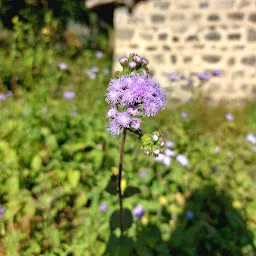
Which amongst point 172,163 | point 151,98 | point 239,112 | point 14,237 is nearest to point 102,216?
point 14,237

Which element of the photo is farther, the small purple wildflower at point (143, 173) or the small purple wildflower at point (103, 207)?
the small purple wildflower at point (143, 173)

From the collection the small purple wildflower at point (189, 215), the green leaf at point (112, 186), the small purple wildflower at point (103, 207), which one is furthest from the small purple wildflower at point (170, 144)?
the green leaf at point (112, 186)

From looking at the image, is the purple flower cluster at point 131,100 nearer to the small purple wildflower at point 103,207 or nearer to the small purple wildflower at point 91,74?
the small purple wildflower at point 103,207

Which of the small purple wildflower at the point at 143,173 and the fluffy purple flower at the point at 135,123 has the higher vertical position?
the fluffy purple flower at the point at 135,123

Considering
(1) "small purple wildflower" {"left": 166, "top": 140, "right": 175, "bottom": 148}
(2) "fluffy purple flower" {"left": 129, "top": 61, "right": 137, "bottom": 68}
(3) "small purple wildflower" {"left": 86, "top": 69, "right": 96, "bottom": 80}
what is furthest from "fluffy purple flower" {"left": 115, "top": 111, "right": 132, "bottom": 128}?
(3) "small purple wildflower" {"left": 86, "top": 69, "right": 96, "bottom": 80}

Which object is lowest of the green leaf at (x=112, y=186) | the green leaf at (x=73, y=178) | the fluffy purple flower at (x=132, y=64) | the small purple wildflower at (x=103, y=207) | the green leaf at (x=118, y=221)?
the small purple wildflower at (x=103, y=207)

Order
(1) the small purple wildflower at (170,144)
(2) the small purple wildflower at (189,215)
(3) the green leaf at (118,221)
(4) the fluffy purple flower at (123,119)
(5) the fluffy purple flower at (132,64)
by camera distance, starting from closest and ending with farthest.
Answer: (4) the fluffy purple flower at (123,119) → (5) the fluffy purple flower at (132,64) → (3) the green leaf at (118,221) → (2) the small purple wildflower at (189,215) → (1) the small purple wildflower at (170,144)

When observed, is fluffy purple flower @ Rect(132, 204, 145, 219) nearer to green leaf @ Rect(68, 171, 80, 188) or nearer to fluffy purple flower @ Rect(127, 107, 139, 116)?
green leaf @ Rect(68, 171, 80, 188)
